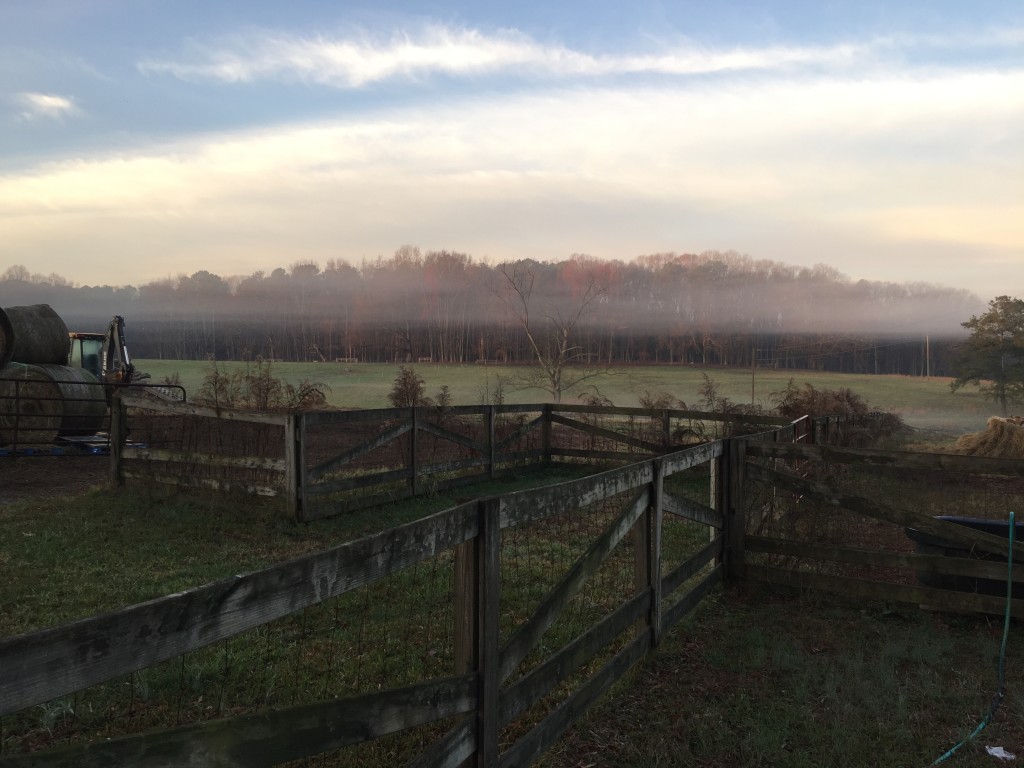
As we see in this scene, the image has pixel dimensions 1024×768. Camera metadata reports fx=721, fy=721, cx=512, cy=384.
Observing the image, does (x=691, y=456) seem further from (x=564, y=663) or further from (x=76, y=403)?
(x=76, y=403)

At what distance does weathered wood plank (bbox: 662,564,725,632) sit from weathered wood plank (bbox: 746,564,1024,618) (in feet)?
1.26

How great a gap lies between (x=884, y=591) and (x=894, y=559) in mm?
312

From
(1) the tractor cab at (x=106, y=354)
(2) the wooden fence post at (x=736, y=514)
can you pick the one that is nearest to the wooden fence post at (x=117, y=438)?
(2) the wooden fence post at (x=736, y=514)

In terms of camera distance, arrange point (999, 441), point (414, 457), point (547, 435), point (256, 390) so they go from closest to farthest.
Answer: point (414, 457)
point (547, 435)
point (999, 441)
point (256, 390)

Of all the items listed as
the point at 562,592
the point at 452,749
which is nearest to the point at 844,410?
the point at 562,592

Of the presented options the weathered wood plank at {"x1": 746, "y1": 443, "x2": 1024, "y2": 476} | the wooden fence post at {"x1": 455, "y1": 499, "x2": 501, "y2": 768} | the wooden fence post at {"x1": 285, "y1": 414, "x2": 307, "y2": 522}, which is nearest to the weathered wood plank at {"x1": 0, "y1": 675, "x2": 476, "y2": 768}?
the wooden fence post at {"x1": 455, "y1": 499, "x2": 501, "y2": 768}

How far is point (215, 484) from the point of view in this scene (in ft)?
30.9

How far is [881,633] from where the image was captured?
549 cm

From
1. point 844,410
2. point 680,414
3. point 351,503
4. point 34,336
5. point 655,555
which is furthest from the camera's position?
point 844,410

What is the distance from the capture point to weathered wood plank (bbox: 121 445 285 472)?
29.9 feet

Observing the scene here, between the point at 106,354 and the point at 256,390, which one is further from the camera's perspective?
the point at 106,354

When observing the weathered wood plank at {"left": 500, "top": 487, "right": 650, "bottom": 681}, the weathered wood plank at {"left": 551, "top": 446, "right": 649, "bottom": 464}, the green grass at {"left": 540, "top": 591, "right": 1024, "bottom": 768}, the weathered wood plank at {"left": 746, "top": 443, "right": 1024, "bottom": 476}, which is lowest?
the green grass at {"left": 540, "top": 591, "right": 1024, "bottom": 768}

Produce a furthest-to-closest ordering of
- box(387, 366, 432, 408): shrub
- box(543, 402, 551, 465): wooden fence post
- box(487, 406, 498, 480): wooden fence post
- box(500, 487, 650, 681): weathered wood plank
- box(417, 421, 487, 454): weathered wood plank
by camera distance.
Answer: box(387, 366, 432, 408): shrub → box(543, 402, 551, 465): wooden fence post → box(487, 406, 498, 480): wooden fence post → box(417, 421, 487, 454): weathered wood plank → box(500, 487, 650, 681): weathered wood plank

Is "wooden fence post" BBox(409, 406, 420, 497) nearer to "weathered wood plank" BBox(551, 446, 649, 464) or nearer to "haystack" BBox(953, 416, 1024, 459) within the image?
"weathered wood plank" BBox(551, 446, 649, 464)
